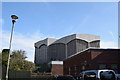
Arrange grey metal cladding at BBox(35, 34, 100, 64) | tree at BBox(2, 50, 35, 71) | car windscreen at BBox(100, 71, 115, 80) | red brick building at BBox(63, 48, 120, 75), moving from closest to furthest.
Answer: car windscreen at BBox(100, 71, 115, 80) → red brick building at BBox(63, 48, 120, 75) → tree at BBox(2, 50, 35, 71) → grey metal cladding at BBox(35, 34, 100, 64)

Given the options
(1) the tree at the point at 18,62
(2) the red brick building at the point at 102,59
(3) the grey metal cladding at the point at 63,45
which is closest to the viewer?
(2) the red brick building at the point at 102,59

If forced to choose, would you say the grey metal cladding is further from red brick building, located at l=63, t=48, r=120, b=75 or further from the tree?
red brick building, located at l=63, t=48, r=120, b=75

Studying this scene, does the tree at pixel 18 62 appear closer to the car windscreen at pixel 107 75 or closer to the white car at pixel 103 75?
the white car at pixel 103 75

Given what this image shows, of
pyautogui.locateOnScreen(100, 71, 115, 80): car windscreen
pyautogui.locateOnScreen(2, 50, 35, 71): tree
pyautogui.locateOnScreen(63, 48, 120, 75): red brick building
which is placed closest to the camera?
pyautogui.locateOnScreen(100, 71, 115, 80): car windscreen

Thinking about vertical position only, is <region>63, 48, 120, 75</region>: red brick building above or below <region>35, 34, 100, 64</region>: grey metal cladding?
below

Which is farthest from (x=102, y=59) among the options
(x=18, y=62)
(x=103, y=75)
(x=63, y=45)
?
(x=63, y=45)

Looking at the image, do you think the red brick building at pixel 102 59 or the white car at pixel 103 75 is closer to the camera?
the white car at pixel 103 75

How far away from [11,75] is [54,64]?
6186 cm

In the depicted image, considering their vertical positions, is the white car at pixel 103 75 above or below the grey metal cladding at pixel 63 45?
below

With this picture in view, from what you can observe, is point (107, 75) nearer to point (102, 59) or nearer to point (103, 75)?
point (103, 75)

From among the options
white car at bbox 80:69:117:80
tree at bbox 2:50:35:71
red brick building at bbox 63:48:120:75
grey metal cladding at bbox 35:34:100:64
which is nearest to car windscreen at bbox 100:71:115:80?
white car at bbox 80:69:117:80

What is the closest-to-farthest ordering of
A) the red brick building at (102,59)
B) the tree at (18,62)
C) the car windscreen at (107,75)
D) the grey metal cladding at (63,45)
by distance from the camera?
the car windscreen at (107,75) < the red brick building at (102,59) < the tree at (18,62) < the grey metal cladding at (63,45)

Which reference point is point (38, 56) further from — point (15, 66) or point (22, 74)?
point (22, 74)

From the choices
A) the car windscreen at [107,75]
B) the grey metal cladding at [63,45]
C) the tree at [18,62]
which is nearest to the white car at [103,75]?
the car windscreen at [107,75]
